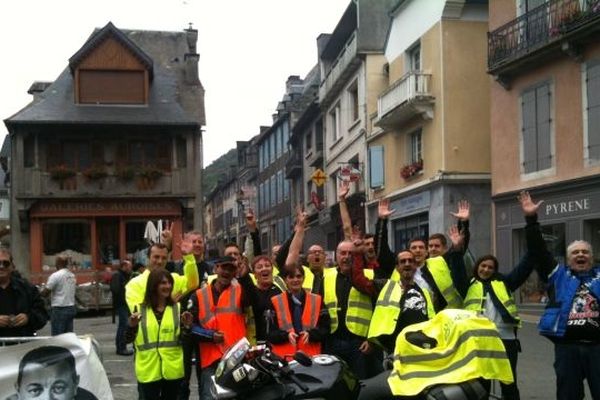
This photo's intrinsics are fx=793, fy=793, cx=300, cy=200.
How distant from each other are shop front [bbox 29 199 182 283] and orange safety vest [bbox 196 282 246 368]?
25493 mm

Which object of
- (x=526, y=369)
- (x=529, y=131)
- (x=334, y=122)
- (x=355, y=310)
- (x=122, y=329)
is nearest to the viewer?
(x=355, y=310)

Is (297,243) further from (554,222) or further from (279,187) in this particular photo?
(279,187)

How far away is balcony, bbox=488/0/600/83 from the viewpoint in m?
17.4

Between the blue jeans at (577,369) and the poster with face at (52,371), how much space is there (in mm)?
3883

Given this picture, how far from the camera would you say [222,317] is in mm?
6539

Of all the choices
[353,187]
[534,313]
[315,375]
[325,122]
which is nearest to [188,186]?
[353,187]

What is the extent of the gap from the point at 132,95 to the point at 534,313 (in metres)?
20.2

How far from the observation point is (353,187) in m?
32.8

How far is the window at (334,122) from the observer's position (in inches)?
1447

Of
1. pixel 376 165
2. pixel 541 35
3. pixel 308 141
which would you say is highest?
pixel 308 141

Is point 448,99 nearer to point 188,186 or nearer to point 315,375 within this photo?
point 188,186

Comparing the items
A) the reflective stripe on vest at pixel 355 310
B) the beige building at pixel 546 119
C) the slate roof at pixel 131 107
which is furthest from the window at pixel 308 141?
the reflective stripe on vest at pixel 355 310

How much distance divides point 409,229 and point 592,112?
11.2 meters

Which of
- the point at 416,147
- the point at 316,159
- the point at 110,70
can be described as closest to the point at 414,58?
the point at 416,147
